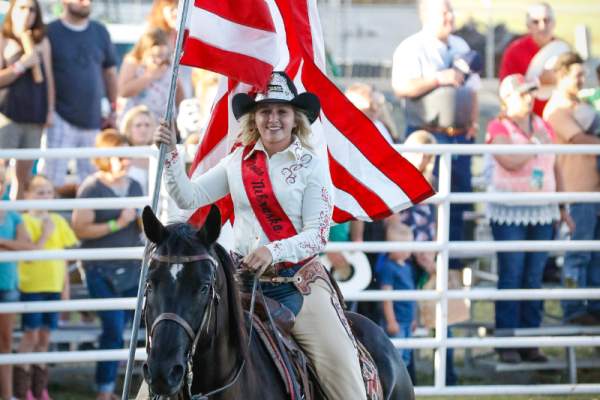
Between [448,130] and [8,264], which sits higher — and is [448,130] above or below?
above

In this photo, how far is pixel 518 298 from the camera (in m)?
9.77

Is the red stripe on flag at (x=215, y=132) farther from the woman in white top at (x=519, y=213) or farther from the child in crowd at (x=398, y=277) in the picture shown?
the woman in white top at (x=519, y=213)

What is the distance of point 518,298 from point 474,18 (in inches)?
503

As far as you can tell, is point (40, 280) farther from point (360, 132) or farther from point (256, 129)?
point (256, 129)

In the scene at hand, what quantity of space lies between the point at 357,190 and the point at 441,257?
7.78ft

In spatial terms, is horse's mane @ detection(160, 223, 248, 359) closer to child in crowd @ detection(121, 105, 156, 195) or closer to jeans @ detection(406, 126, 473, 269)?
child in crowd @ detection(121, 105, 156, 195)

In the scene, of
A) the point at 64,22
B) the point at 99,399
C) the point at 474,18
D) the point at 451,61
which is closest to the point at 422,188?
the point at 99,399

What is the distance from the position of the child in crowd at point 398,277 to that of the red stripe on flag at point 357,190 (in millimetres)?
2469

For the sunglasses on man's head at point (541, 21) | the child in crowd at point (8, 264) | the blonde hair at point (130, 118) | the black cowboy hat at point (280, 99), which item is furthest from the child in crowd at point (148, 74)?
the black cowboy hat at point (280, 99)

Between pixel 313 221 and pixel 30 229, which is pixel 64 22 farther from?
pixel 313 221

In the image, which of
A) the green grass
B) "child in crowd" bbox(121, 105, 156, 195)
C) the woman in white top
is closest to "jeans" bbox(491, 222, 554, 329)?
the woman in white top

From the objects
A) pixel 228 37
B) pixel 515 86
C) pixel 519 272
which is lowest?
pixel 519 272

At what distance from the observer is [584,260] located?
11242 mm

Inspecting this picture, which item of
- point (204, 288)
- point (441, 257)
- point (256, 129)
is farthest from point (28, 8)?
point (204, 288)
